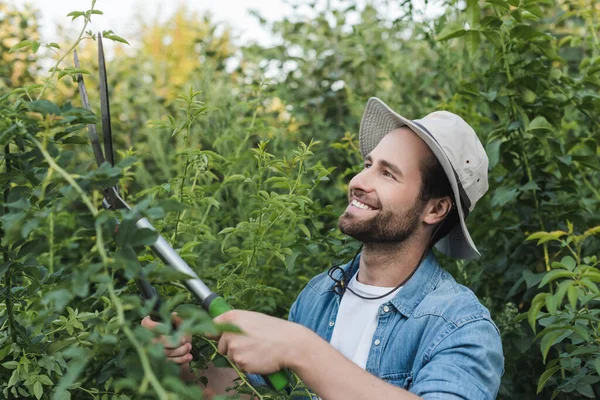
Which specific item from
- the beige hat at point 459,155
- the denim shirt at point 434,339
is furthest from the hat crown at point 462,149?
the denim shirt at point 434,339

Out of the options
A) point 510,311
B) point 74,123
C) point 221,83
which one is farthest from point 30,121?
point 221,83

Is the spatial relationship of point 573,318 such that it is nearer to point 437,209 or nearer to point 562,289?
point 562,289

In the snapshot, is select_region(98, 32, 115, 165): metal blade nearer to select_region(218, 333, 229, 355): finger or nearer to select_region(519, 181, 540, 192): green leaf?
select_region(218, 333, 229, 355): finger

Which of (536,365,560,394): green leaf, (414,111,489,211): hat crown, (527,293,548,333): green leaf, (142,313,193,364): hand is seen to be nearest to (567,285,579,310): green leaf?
(527,293,548,333): green leaf

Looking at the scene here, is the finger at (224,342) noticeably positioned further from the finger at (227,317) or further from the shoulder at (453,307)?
the shoulder at (453,307)

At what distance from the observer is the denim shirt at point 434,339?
1652 mm

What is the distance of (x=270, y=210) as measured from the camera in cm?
202

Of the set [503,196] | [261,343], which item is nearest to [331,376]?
[261,343]

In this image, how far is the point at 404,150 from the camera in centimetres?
206

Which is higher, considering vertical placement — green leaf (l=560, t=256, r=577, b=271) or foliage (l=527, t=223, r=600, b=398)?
green leaf (l=560, t=256, r=577, b=271)

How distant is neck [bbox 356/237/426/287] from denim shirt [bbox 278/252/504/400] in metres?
0.05

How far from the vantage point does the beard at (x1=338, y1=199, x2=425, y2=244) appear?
6.51 ft

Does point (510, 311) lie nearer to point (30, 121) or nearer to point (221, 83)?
point (30, 121)

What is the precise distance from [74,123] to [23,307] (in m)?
0.61
